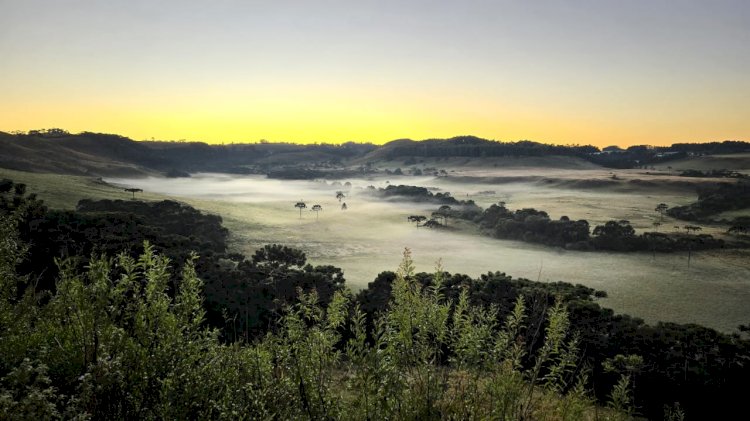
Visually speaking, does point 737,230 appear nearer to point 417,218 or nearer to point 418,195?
point 417,218

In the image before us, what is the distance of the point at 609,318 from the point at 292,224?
8410 cm

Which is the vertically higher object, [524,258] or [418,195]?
[418,195]

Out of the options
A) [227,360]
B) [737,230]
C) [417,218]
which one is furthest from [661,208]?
[227,360]

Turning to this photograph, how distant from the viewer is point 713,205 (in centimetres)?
13312

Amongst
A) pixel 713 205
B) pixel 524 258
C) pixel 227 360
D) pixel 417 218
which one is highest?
pixel 227 360

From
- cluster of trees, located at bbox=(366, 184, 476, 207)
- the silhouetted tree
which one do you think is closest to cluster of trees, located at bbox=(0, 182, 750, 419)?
the silhouetted tree

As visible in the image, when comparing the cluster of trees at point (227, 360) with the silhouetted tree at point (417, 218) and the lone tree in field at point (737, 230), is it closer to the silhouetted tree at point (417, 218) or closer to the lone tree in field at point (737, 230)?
the silhouetted tree at point (417, 218)

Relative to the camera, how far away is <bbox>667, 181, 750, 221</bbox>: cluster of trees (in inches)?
5054

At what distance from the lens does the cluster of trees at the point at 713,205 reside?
128 metres

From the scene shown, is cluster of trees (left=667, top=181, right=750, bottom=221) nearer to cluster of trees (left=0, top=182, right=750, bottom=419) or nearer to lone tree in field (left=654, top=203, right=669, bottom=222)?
lone tree in field (left=654, top=203, right=669, bottom=222)

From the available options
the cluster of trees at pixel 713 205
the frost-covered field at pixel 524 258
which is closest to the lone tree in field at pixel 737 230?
the frost-covered field at pixel 524 258

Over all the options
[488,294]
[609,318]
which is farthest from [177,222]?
[609,318]

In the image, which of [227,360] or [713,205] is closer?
[227,360]

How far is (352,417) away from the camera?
12289 millimetres
